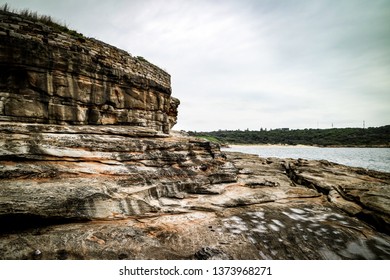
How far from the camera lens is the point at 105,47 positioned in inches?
343

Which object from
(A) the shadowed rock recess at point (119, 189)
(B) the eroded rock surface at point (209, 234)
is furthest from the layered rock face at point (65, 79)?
(B) the eroded rock surface at point (209, 234)

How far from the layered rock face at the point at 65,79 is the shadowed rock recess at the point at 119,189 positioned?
0.04 metres

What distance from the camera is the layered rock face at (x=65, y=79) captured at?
658 centimetres

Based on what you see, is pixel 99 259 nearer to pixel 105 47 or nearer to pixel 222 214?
pixel 222 214

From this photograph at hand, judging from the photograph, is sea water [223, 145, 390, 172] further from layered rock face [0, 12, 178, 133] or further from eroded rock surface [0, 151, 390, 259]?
layered rock face [0, 12, 178, 133]

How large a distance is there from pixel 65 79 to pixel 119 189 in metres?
4.97

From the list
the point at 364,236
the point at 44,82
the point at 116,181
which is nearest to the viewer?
the point at 364,236

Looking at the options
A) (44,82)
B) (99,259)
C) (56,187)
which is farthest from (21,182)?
(44,82)

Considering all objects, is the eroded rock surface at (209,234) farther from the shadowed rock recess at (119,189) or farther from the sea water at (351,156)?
the sea water at (351,156)

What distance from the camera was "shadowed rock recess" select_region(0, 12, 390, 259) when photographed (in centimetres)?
456

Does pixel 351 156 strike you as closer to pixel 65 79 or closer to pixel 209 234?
pixel 209 234

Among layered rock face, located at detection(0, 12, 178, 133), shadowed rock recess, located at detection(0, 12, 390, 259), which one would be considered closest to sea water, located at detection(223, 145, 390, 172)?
shadowed rock recess, located at detection(0, 12, 390, 259)

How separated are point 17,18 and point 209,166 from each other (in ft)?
29.0
